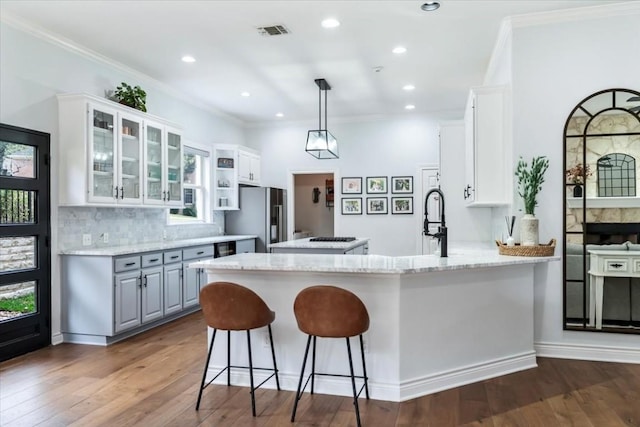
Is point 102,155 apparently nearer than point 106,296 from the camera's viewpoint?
No

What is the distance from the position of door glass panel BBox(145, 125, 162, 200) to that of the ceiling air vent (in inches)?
73.9

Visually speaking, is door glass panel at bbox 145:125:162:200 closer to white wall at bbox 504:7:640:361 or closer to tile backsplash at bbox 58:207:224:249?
tile backsplash at bbox 58:207:224:249

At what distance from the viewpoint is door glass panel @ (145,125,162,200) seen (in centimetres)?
515

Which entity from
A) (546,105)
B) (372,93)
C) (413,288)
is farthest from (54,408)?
(372,93)

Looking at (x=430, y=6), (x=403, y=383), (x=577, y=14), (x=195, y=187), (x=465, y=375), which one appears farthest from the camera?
(x=195, y=187)

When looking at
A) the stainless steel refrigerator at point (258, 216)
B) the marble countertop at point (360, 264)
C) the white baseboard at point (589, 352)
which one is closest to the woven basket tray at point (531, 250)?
the marble countertop at point (360, 264)

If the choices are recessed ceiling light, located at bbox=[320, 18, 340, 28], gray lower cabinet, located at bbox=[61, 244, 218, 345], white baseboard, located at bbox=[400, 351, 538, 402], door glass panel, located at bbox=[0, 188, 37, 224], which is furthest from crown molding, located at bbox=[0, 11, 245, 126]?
white baseboard, located at bbox=[400, 351, 538, 402]

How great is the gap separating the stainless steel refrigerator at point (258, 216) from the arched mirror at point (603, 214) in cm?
448

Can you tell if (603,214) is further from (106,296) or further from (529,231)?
(106,296)

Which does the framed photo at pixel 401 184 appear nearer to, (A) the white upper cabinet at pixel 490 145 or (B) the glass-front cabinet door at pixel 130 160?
(A) the white upper cabinet at pixel 490 145

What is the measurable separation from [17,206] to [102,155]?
→ 0.92 metres

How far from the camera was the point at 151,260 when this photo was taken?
476 cm

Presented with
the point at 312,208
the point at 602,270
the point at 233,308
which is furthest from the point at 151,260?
the point at 312,208

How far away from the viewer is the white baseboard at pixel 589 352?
12.0 feet
